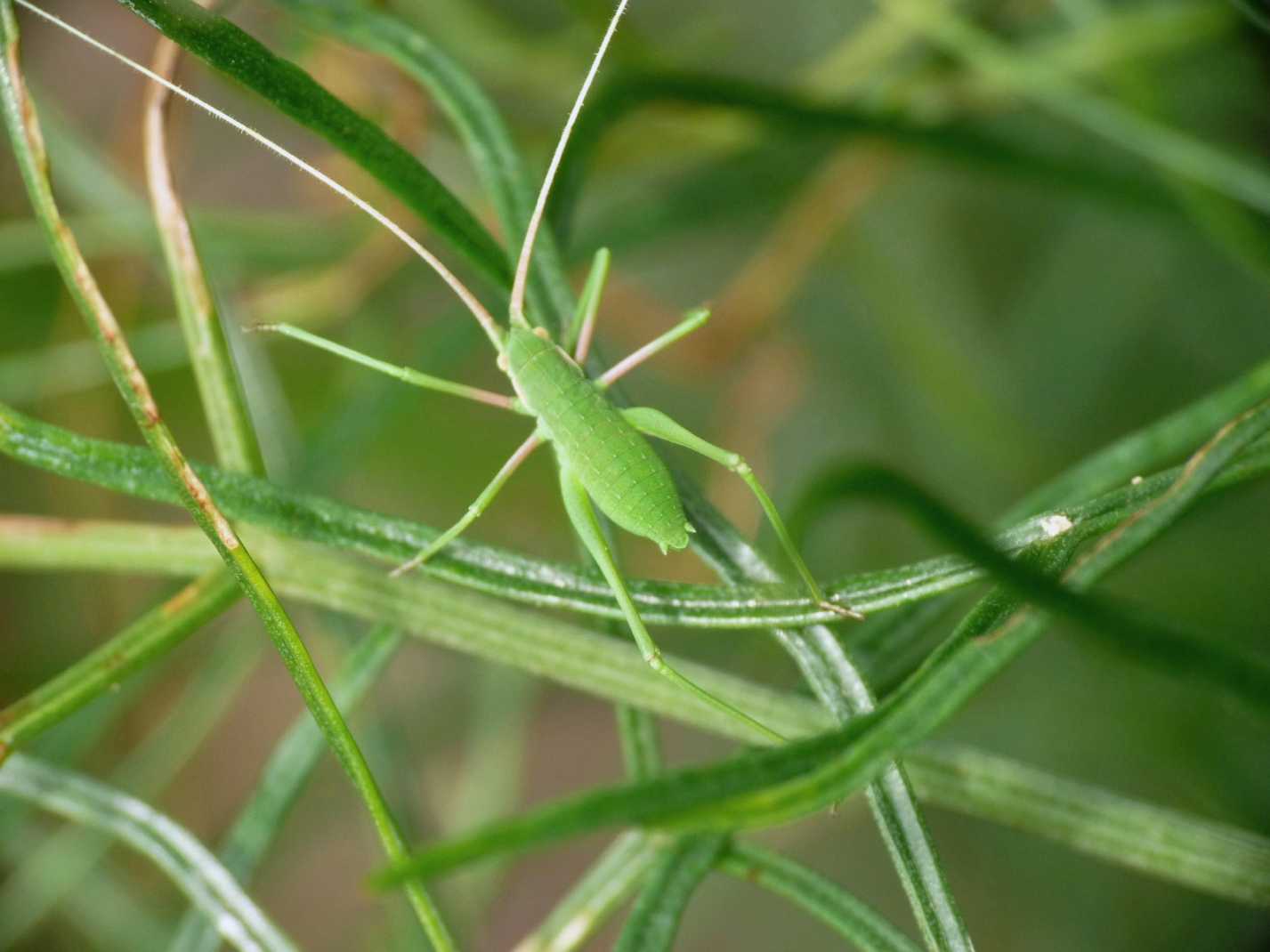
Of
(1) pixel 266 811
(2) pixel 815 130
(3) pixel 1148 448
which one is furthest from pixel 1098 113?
(1) pixel 266 811

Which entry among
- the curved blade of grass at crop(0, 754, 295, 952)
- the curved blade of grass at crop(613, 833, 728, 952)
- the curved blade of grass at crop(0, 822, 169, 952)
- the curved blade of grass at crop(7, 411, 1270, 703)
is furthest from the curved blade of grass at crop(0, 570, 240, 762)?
the curved blade of grass at crop(0, 822, 169, 952)

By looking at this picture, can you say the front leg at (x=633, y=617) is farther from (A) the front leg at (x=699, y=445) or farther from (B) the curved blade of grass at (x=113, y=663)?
(B) the curved blade of grass at (x=113, y=663)

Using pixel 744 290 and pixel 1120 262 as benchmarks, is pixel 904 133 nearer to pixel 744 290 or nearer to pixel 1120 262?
pixel 744 290

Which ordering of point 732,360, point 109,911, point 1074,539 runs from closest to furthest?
point 1074,539 < point 109,911 < point 732,360

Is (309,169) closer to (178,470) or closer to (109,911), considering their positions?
(178,470)

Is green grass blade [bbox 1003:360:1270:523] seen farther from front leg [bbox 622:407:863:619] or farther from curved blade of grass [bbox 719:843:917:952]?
curved blade of grass [bbox 719:843:917:952]

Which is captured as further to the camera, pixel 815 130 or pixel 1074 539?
pixel 815 130
